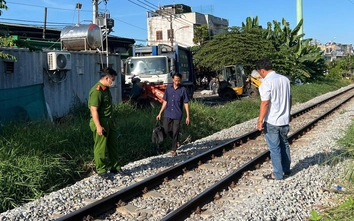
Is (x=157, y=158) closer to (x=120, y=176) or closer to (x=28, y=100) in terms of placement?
(x=120, y=176)

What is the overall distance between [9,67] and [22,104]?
158 cm

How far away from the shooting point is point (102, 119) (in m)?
7.35

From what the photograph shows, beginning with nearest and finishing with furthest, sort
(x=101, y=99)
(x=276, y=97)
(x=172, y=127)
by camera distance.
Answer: (x=276, y=97)
(x=101, y=99)
(x=172, y=127)

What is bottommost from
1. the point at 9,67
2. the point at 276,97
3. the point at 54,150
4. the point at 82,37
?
the point at 54,150

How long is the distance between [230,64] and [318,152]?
72.9 ft

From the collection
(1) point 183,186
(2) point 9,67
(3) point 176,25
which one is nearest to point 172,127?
(1) point 183,186

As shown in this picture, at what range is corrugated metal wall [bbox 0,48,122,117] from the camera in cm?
1234

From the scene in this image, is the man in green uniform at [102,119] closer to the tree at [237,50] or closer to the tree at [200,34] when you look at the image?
the tree at [237,50]

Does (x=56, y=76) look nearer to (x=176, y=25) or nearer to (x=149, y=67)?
(x=149, y=67)

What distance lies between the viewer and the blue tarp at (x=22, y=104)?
1039 cm

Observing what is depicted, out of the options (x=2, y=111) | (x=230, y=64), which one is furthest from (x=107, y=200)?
(x=230, y=64)

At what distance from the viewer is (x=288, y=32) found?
36.9 meters

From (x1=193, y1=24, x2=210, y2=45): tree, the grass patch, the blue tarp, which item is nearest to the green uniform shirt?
the grass patch

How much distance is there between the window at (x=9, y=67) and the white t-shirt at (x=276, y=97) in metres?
7.74
